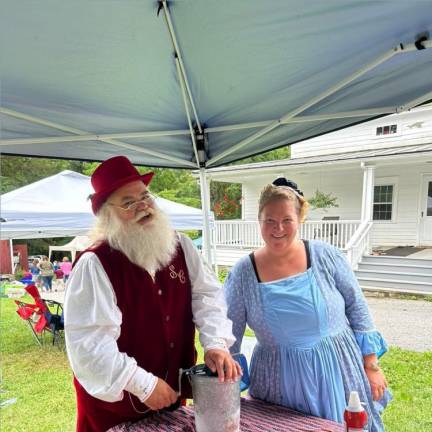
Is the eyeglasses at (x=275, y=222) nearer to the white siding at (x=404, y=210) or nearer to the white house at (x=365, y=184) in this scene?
the white house at (x=365, y=184)

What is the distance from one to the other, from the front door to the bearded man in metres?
9.38

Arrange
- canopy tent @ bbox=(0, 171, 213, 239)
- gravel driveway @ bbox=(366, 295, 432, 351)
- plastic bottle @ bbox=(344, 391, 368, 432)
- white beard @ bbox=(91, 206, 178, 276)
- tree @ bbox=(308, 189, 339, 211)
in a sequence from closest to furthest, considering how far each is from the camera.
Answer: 1. plastic bottle @ bbox=(344, 391, 368, 432)
2. white beard @ bbox=(91, 206, 178, 276)
3. gravel driveway @ bbox=(366, 295, 432, 351)
4. canopy tent @ bbox=(0, 171, 213, 239)
5. tree @ bbox=(308, 189, 339, 211)

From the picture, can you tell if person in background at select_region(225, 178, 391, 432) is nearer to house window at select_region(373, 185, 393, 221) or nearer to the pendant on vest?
the pendant on vest

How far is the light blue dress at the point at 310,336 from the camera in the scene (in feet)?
4.69

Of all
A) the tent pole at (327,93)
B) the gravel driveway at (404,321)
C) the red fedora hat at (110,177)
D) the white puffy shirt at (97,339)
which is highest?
the tent pole at (327,93)

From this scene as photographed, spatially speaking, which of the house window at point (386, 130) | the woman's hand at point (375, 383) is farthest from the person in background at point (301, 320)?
the house window at point (386, 130)

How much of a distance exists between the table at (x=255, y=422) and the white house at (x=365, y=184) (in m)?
6.71

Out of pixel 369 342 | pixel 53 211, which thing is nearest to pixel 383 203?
pixel 53 211

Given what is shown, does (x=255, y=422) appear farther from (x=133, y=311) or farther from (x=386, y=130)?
(x=386, y=130)

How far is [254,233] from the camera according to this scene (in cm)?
995

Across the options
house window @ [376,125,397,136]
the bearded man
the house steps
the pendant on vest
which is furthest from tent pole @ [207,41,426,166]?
house window @ [376,125,397,136]

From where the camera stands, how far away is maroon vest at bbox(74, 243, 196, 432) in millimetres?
1197

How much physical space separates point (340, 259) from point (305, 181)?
980 cm

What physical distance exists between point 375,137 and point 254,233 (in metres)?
4.79
